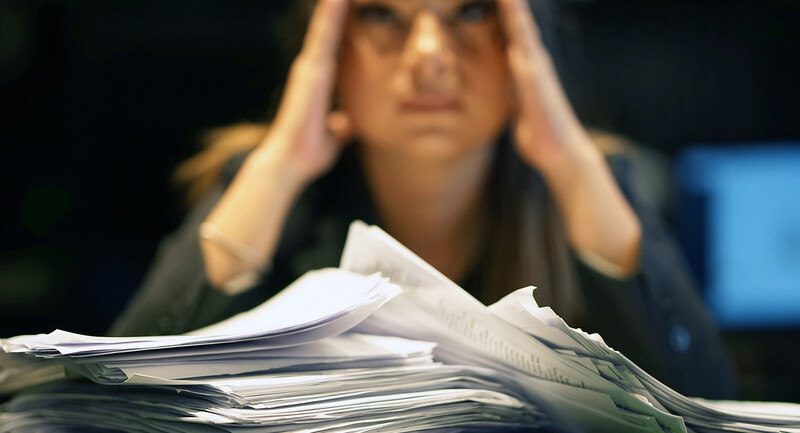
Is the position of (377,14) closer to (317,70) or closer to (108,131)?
(317,70)

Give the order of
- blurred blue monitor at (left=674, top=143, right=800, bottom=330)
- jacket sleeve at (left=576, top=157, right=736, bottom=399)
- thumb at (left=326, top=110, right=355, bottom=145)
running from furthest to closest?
blurred blue monitor at (left=674, top=143, right=800, bottom=330)
thumb at (left=326, top=110, right=355, bottom=145)
jacket sleeve at (left=576, top=157, right=736, bottom=399)

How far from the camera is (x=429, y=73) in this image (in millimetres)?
853

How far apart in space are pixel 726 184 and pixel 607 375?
2.06m

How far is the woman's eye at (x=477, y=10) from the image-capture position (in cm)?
89

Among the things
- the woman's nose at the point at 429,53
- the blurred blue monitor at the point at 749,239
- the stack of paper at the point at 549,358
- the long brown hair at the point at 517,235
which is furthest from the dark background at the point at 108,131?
the stack of paper at the point at 549,358

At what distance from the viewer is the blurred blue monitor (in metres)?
2.13

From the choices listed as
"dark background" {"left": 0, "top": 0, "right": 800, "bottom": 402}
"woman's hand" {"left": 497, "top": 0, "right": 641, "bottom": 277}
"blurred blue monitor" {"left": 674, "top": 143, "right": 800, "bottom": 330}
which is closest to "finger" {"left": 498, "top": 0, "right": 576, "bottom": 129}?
"woman's hand" {"left": 497, "top": 0, "right": 641, "bottom": 277}

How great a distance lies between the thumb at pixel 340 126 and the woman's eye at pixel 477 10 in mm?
214

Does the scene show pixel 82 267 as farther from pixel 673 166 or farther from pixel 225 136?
pixel 673 166

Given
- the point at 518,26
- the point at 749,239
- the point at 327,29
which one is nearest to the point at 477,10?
the point at 518,26

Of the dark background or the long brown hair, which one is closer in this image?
the long brown hair

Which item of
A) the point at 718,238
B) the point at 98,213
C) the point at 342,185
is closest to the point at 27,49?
the point at 98,213

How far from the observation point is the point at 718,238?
215 centimetres

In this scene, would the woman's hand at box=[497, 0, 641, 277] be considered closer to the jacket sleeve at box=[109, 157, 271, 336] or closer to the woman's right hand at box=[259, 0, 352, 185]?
the woman's right hand at box=[259, 0, 352, 185]
